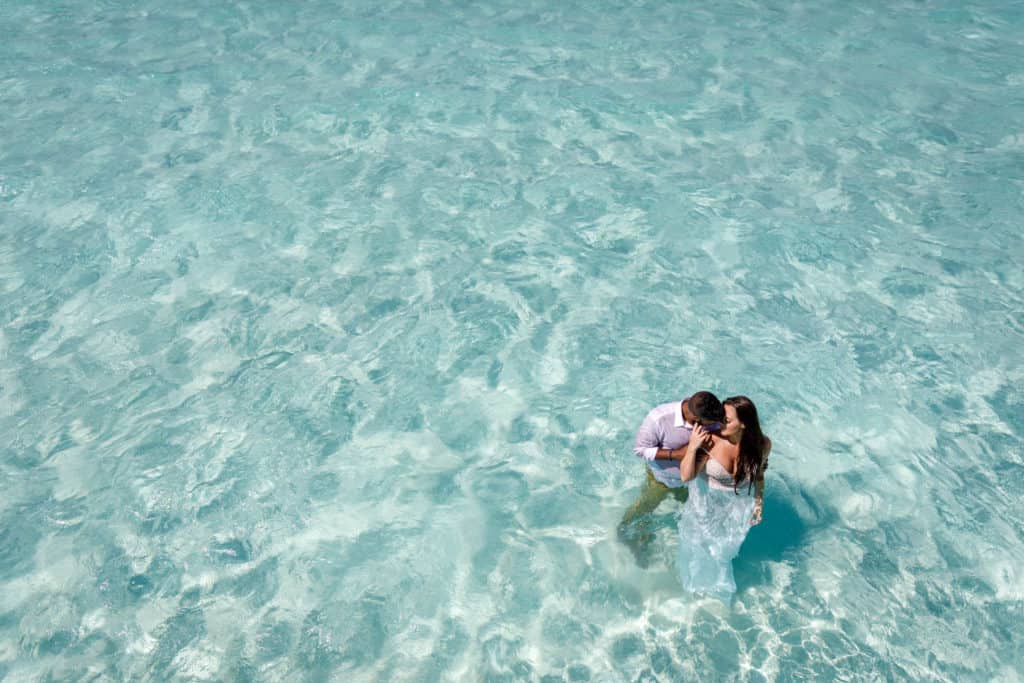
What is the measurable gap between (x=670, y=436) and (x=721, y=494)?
46 centimetres

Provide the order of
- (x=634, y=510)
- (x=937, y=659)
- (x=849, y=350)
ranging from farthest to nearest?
1. (x=849, y=350)
2. (x=634, y=510)
3. (x=937, y=659)

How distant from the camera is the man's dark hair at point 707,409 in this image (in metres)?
4.32

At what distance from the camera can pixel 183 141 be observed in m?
10.8

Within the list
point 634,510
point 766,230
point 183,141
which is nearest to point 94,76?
point 183,141

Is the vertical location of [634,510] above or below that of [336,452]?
above

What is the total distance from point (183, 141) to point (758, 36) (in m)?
9.32

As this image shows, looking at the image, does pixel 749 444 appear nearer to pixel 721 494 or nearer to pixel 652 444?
pixel 721 494

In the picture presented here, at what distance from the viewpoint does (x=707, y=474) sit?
4.58 metres

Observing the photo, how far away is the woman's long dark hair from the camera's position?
4.24m

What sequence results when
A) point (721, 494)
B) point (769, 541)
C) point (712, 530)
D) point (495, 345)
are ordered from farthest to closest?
point (495, 345) → point (769, 541) → point (712, 530) → point (721, 494)

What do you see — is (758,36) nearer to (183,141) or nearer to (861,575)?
(183,141)

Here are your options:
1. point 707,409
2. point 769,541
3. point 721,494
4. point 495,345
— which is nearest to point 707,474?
point 721,494

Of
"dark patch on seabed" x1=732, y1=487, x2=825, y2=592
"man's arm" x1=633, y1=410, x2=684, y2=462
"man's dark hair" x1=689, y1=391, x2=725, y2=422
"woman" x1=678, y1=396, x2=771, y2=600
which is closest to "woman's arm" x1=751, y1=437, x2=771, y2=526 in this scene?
"woman" x1=678, y1=396, x2=771, y2=600

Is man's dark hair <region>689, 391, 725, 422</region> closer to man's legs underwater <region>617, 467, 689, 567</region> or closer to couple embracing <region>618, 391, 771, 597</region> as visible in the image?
couple embracing <region>618, 391, 771, 597</region>
